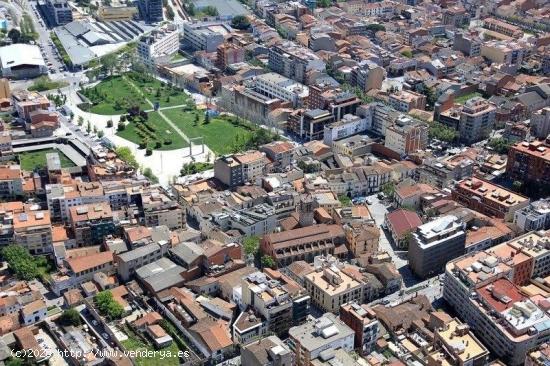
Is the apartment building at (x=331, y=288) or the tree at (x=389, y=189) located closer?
the apartment building at (x=331, y=288)

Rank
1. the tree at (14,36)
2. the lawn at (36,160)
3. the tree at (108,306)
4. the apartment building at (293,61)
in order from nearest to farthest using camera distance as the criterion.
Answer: the tree at (108,306), the lawn at (36,160), the apartment building at (293,61), the tree at (14,36)

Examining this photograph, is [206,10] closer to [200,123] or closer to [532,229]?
[200,123]

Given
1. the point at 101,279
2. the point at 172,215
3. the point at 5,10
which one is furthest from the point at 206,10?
the point at 101,279

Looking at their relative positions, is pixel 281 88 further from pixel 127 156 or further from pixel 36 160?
pixel 36 160

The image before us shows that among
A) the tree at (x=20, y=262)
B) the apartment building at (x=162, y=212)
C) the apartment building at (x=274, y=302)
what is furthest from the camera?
the apartment building at (x=162, y=212)

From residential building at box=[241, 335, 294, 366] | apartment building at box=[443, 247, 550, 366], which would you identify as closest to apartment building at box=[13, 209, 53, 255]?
residential building at box=[241, 335, 294, 366]

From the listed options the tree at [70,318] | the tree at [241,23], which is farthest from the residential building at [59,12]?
the tree at [70,318]

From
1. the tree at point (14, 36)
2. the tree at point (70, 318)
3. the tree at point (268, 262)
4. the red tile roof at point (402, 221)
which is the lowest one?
the tree at point (70, 318)

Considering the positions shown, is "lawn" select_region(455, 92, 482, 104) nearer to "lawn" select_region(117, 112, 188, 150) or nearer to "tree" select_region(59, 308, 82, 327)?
"lawn" select_region(117, 112, 188, 150)

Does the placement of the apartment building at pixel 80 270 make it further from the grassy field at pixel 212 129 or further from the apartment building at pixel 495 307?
the apartment building at pixel 495 307
